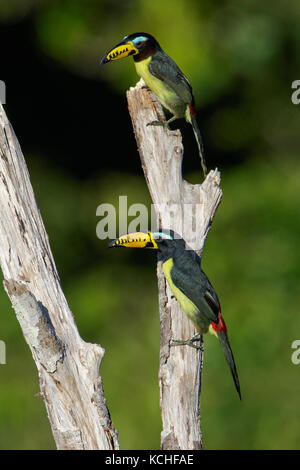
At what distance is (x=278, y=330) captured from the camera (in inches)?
210

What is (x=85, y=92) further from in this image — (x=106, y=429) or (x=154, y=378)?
(x=106, y=429)

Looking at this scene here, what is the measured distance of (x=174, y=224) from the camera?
2383mm

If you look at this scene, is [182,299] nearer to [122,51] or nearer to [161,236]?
[161,236]

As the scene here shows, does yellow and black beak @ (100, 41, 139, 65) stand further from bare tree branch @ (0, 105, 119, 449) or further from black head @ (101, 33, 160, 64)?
bare tree branch @ (0, 105, 119, 449)

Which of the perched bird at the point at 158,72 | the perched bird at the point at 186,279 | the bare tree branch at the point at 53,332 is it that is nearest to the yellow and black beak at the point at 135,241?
the perched bird at the point at 186,279

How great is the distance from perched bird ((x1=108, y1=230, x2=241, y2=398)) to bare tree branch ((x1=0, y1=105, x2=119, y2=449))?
24cm

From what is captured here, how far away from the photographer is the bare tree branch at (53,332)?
2141 millimetres

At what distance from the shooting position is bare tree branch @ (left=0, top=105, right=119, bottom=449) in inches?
84.3

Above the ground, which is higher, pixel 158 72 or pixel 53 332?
pixel 158 72

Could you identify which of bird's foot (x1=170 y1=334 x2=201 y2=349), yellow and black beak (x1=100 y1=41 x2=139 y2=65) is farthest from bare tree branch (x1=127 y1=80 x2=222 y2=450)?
yellow and black beak (x1=100 y1=41 x2=139 y2=65)

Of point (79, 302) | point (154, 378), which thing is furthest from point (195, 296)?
point (79, 302)

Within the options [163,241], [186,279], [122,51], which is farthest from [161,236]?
[122,51]

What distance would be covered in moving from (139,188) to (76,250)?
72cm

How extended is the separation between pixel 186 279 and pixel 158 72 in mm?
669
